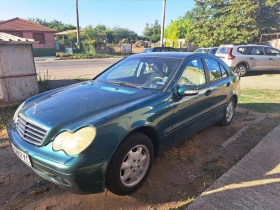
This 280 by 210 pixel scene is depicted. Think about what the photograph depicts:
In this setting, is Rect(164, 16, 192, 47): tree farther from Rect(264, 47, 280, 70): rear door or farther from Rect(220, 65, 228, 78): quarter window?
Rect(220, 65, 228, 78): quarter window

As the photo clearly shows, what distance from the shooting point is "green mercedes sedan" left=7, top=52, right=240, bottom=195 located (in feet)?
6.79

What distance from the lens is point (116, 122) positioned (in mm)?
2236

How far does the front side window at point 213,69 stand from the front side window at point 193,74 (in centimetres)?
25

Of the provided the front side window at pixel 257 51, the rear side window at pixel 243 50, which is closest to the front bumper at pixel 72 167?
the rear side window at pixel 243 50

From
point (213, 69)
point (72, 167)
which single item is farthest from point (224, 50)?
point (72, 167)

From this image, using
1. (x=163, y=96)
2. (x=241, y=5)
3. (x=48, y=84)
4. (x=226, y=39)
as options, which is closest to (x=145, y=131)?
(x=163, y=96)

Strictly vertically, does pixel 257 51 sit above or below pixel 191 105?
above

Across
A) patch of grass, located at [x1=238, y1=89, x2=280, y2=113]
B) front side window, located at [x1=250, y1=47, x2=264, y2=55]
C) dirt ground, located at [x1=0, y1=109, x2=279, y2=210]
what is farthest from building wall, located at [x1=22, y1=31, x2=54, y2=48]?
dirt ground, located at [x1=0, y1=109, x2=279, y2=210]

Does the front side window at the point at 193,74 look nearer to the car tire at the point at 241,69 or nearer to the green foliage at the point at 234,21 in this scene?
the car tire at the point at 241,69

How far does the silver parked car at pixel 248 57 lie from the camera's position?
37.0 ft

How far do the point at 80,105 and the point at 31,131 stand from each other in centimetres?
57

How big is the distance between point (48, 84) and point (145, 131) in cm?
576

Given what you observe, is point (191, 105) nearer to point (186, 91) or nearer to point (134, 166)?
point (186, 91)

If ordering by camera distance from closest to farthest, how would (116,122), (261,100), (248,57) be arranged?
1. (116,122)
2. (261,100)
3. (248,57)
